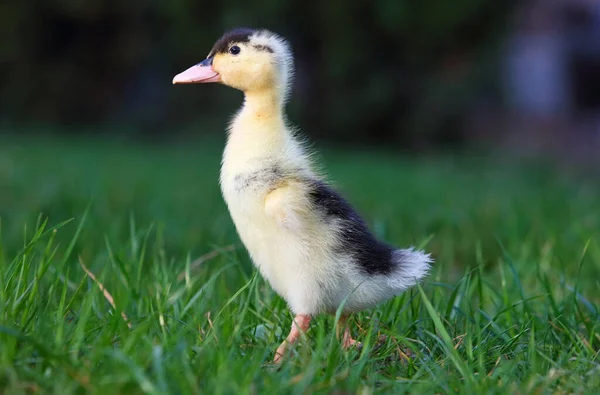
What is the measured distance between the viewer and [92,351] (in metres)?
2.67

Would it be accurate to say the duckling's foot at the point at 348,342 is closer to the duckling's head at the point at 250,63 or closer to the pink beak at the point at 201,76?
the duckling's head at the point at 250,63

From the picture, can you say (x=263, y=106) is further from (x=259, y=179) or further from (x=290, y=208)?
(x=290, y=208)

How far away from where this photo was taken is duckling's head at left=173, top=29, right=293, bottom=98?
11.2 ft

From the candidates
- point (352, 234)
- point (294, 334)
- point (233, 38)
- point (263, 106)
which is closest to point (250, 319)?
point (294, 334)

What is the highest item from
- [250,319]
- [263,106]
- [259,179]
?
[263,106]

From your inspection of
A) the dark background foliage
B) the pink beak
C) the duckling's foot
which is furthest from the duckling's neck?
the dark background foliage

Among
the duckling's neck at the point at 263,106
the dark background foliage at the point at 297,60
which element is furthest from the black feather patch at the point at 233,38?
the dark background foliage at the point at 297,60

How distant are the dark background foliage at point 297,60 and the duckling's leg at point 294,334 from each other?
1444cm

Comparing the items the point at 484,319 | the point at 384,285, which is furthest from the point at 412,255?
the point at 484,319

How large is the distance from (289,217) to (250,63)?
67 cm

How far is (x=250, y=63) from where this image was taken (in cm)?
343

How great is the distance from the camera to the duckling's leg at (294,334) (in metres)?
3.05

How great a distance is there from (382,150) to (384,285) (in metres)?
15.7

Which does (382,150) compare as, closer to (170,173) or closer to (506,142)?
(506,142)
